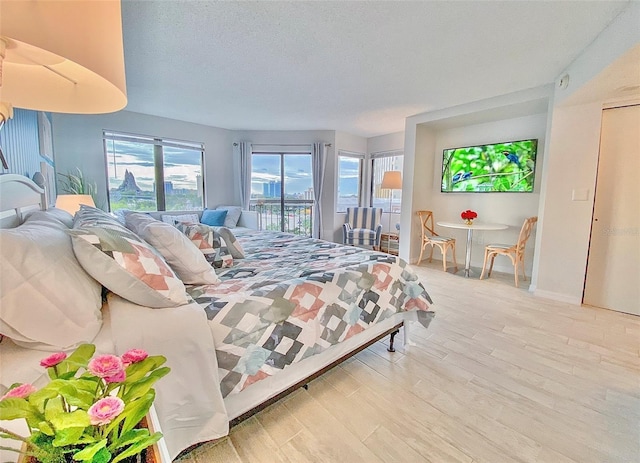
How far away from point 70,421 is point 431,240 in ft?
14.4

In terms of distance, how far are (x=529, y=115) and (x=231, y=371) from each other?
15.5ft

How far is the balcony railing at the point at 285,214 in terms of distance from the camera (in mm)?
5902

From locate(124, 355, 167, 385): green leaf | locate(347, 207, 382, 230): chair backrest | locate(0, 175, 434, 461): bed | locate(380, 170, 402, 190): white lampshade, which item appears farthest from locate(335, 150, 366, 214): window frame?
locate(124, 355, 167, 385): green leaf

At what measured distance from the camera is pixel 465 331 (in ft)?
7.81

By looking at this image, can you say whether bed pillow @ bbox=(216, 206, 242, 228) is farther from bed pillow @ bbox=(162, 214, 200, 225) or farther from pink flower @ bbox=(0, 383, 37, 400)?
pink flower @ bbox=(0, 383, 37, 400)

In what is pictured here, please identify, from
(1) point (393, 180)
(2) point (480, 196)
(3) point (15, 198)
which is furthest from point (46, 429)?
(1) point (393, 180)

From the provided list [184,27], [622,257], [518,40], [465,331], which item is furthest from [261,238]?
[622,257]

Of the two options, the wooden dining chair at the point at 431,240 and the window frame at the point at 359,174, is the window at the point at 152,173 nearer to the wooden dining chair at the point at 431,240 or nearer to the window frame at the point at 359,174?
the window frame at the point at 359,174

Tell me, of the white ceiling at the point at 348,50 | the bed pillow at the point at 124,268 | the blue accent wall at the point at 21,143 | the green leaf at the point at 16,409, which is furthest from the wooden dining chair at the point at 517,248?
the blue accent wall at the point at 21,143

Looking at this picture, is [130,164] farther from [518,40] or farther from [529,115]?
[529,115]

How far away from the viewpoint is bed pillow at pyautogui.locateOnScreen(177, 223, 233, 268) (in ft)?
6.24

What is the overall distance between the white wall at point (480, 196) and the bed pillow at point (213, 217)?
11.0 feet

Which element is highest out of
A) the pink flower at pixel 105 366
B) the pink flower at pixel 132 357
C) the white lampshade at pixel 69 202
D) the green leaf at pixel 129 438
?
the white lampshade at pixel 69 202

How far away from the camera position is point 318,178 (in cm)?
575
